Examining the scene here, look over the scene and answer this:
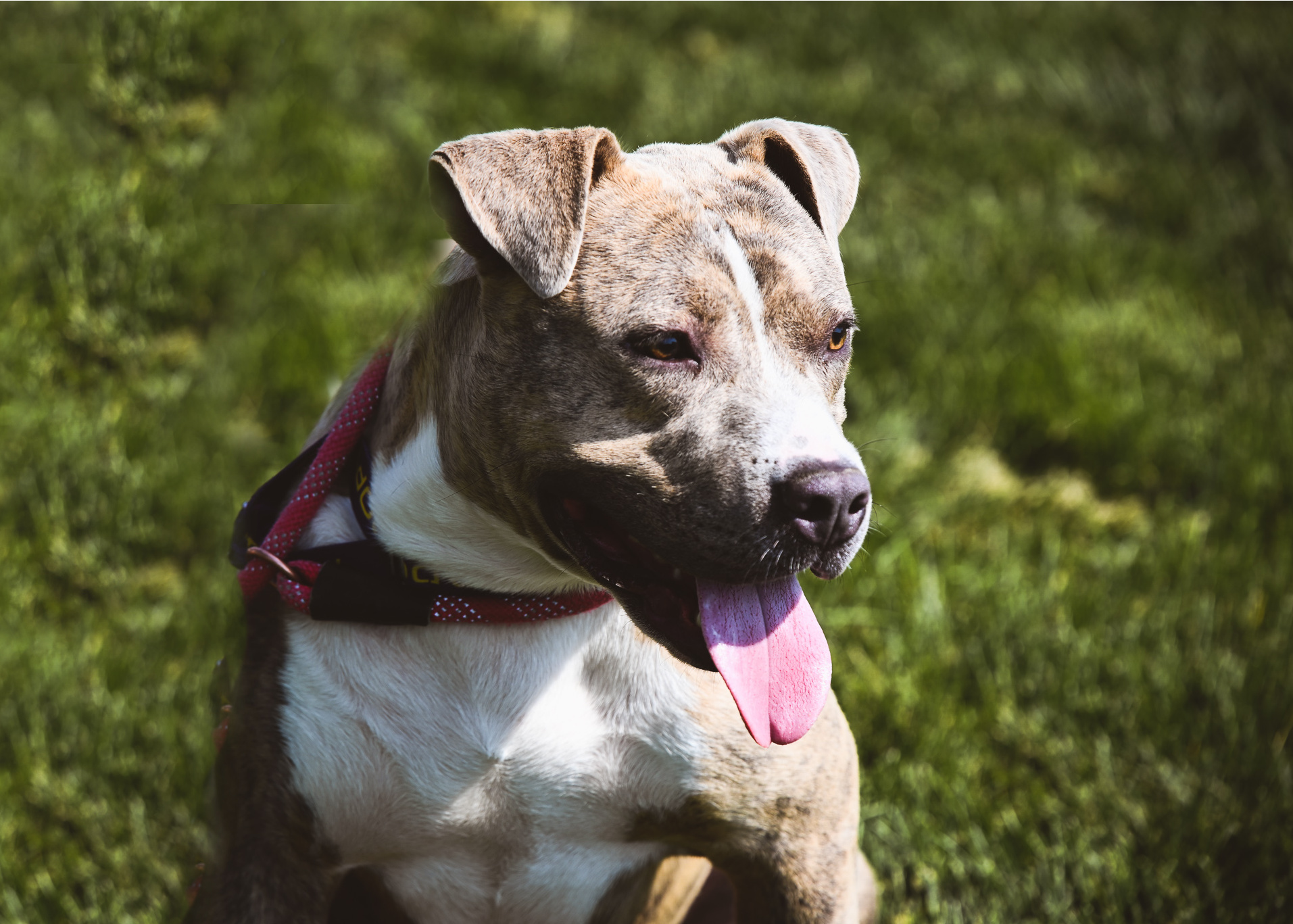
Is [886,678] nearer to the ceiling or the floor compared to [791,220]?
nearer to the floor

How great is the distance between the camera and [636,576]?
7.29 ft

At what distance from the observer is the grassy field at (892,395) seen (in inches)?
129

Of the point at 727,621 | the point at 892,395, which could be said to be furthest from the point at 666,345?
the point at 892,395

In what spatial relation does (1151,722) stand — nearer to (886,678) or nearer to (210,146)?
(886,678)

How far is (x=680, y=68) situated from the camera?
687cm

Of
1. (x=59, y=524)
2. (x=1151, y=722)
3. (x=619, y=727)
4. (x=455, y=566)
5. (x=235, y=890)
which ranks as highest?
(x=455, y=566)

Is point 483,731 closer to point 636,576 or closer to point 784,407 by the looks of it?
point 636,576

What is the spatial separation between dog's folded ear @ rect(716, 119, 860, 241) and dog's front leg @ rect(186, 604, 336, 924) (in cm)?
133

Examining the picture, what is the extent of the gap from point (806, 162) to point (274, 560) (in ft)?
4.23

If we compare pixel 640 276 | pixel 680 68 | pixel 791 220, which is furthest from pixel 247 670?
pixel 680 68

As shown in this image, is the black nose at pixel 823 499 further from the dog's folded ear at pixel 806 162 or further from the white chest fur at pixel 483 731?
the dog's folded ear at pixel 806 162

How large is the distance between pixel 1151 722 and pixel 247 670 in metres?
2.49

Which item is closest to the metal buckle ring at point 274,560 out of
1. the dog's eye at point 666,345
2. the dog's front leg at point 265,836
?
the dog's front leg at point 265,836

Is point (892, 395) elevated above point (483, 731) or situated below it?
below
